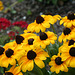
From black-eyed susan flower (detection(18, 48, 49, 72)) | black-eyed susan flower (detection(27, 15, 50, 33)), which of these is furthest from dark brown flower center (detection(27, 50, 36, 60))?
black-eyed susan flower (detection(27, 15, 50, 33))

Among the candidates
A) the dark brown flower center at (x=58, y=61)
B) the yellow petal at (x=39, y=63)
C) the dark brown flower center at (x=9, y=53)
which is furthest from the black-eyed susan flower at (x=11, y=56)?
the dark brown flower center at (x=58, y=61)

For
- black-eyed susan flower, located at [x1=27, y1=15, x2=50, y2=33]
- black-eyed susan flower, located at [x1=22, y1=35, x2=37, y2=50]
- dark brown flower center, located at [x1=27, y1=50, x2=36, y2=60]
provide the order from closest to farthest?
1. dark brown flower center, located at [x1=27, y1=50, x2=36, y2=60]
2. black-eyed susan flower, located at [x1=22, y1=35, x2=37, y2=50]
3. black-eyed susan flower, located at [x1=27, y1=15, x2=50, y2=33]

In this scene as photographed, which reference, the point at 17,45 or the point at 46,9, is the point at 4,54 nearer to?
the point at 17,45

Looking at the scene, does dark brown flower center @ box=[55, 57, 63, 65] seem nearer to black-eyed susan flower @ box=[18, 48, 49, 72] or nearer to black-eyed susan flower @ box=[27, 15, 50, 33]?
black-eyed susan flower @ box=[18, 48, 49, 72]

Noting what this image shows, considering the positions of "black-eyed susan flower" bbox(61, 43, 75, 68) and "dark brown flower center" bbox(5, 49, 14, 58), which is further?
"dark brown flower center" bbox(5, 49, 14, 58)

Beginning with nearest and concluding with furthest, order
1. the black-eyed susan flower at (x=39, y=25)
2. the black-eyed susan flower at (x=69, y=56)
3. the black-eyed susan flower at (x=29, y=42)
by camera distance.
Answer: the black-eyed susan flower at (x=69, y=56)
the black-eyed susan flower at (x=29, y=42)
the black-eyed susan flower at (x=39, y=25)

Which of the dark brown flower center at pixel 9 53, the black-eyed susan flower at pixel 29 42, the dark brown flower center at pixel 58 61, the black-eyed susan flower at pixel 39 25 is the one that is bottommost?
the dark brown flower center at pixel 58 61

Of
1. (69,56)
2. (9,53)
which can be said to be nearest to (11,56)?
(9,53)

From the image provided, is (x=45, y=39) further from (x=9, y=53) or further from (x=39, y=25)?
(x=9, y=53)

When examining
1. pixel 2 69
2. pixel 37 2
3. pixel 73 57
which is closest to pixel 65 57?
pixel 73 57

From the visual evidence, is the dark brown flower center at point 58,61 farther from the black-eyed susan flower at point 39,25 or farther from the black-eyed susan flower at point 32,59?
the black-eyed susan flower at point 39,25

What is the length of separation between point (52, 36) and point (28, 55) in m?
0.29

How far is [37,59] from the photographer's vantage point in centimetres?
145

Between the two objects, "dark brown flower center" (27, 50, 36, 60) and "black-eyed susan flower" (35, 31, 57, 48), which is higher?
"black-eyed susan flower" (35, 31, 57, 48)
